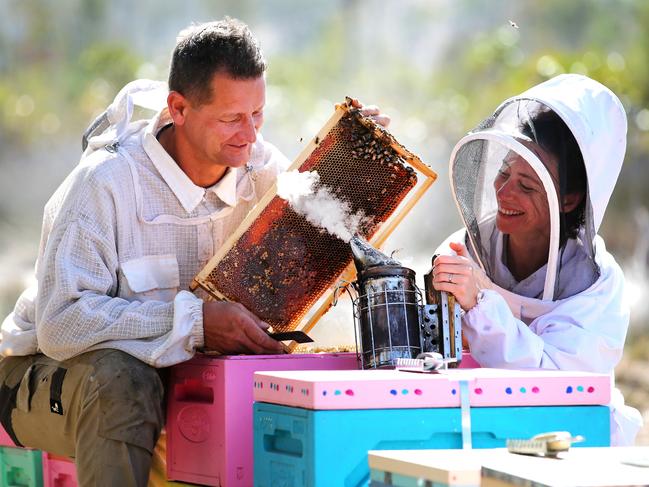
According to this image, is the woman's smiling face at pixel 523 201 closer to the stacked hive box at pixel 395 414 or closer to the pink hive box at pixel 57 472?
the stacked hive box at pixel 395 414

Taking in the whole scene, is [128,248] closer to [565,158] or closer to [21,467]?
[21,467]

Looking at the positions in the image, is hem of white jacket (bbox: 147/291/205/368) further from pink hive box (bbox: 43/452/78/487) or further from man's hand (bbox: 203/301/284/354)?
pink hive box (bbox: 43/452/78/487)

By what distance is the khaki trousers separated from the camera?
2.71m

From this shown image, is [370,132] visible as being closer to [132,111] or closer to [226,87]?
[226,87]

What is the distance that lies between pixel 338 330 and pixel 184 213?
647 mm

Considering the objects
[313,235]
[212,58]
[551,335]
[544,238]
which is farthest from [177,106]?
[551,335]

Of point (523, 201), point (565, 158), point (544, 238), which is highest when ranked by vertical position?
point (565, 158)

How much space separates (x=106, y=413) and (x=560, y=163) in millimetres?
1431

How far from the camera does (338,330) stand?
3.42 metres

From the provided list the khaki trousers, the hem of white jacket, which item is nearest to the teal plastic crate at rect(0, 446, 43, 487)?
the khaki trousers

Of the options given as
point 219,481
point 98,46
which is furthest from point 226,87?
point 98,46

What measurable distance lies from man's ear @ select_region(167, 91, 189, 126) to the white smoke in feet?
1.19

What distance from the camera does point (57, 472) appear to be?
3.19 meters

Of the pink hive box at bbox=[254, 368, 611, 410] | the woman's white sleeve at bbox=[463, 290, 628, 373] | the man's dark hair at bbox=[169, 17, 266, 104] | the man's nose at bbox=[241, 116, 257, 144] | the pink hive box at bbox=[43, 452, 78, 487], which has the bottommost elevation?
the pink hive box at bbox=[43, 452, 78, 487]
